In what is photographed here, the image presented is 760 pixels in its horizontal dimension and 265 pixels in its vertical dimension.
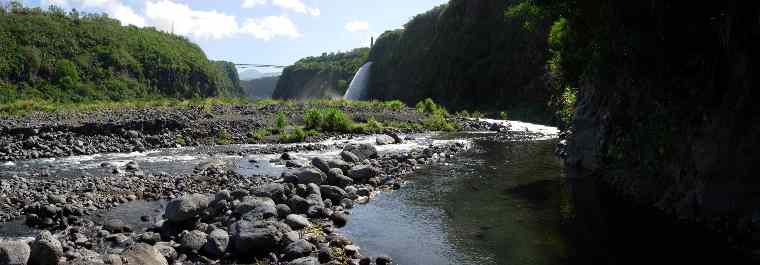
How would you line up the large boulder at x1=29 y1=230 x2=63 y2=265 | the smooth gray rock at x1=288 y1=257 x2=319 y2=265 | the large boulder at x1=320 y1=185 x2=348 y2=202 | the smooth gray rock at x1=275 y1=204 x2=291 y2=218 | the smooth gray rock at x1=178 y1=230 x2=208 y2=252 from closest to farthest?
the large boulder at x1=29 y1=230 x2=63 y2=265 < the smooth gray rock at x1=288 y1=257 x2=319 y2=265 < the smooth gray rock at x1=178 y1=230 x2=208 y2=252 < the smooth gray rock at x1=275 y1=204 x2=291 y2=218 < the large boulder at x1=320 y1=185 x2=348 y2=202

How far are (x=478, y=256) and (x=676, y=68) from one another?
7961 millimetres

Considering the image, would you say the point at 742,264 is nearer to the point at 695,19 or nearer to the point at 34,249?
the point at 695,19

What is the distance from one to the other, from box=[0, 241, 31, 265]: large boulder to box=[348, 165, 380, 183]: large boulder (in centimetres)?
1090

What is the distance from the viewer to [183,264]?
10273mm

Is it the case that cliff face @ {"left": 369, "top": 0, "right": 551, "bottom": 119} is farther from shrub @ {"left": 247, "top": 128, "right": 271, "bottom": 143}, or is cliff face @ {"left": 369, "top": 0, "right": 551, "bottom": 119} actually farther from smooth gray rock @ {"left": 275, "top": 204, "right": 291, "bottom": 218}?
smooth gray rock @ {"left": 275, "top": 204, "right": 291, "bottom": 218}

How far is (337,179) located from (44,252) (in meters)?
9.48

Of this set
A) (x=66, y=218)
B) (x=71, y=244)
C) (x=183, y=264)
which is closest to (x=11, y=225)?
(x=66, y=218)

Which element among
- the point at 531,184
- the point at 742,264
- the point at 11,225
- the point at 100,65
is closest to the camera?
the point at 742,264

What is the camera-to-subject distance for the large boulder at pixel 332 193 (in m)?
15.9

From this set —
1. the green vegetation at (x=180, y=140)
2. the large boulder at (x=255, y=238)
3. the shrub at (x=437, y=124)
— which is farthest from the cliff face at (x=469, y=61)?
the large boulder at (x=255, y=238)

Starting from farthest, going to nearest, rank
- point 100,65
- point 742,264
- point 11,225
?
point 100,65 → point 11,225 → point 742,264

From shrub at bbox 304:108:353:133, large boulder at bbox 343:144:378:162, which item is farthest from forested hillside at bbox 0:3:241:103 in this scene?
large boulder at bbox 343:144:378:162

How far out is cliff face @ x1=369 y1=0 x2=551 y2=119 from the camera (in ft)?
241

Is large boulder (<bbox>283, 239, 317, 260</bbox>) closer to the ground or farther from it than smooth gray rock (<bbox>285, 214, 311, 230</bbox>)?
closer to the ground
